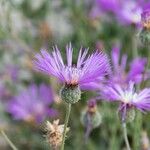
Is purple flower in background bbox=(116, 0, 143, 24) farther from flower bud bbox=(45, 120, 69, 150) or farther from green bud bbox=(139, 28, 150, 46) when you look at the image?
flower bud bbox=(45, 120, 69, 150)

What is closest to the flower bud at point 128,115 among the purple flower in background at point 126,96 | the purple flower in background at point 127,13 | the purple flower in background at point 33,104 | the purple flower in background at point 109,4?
the purple flower in background at point 126,96

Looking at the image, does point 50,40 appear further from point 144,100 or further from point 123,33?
point 144,100

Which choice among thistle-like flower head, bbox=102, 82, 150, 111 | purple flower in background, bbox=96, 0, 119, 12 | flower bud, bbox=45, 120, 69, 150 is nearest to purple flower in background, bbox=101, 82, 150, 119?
thistle-like flower head, bbox=102, 82, 150, 111

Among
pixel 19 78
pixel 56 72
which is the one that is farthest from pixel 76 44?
pixel 56 72

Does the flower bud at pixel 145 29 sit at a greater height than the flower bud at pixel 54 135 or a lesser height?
greater

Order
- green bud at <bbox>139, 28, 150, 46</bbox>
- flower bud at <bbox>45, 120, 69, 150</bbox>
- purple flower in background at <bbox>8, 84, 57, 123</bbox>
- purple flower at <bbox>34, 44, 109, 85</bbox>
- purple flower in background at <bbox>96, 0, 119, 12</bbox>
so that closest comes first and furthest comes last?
purple flower at <bbox>34, 44, 109, 85</bbox> → flower bud at <bbox>45, 120, 69, 150</bbox> → green bud at <bbox>139, 28, 150, 46</bbox> → purple flower in background at <bbox>8, 84, 57, 123</bbox> → purple flower in background at <bbox>96, 0, 119, 12</bbox>

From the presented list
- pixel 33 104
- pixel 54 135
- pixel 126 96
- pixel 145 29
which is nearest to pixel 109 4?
pixel 33 104

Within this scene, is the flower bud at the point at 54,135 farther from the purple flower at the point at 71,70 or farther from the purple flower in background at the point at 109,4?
the purple flower in background at the point at 109,4
